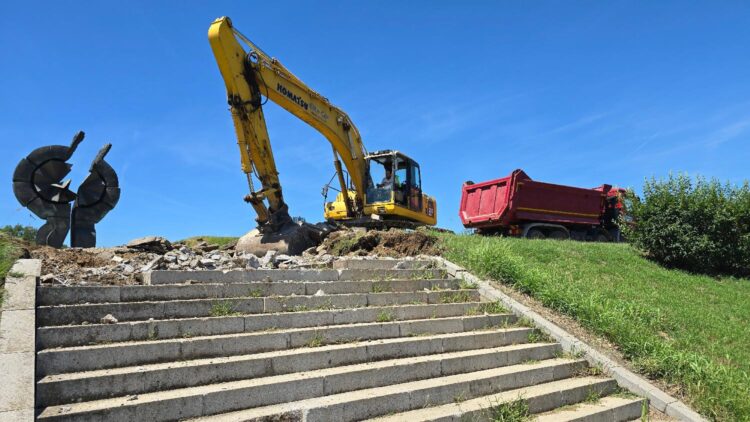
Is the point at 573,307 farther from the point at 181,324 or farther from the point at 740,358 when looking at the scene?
the point at 181,324

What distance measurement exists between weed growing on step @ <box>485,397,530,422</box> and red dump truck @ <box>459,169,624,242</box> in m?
11.5

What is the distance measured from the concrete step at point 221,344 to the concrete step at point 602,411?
1.70 metres

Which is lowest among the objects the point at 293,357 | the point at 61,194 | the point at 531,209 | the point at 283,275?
the point at 293,357

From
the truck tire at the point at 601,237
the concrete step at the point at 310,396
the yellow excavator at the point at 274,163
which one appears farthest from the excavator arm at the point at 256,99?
the truck tire at the point at 601,237

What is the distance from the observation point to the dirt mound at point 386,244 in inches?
410

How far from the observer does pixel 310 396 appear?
16.5 ft

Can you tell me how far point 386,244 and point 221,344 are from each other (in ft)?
18.6

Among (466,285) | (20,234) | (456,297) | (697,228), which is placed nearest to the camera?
(456,297)

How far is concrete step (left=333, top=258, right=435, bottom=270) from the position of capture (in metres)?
8.47

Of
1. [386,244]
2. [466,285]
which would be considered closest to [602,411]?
[466,285]

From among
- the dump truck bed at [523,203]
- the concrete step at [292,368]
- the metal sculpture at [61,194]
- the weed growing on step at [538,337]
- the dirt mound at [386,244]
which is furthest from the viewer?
the dump truck bed at [523,203]

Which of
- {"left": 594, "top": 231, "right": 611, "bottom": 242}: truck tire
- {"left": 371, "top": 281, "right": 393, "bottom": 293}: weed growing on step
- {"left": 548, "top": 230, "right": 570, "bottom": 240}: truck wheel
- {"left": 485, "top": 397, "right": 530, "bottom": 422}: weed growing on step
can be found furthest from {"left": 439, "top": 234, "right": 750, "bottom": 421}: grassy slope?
{"left": 594, "top": 231, "right": 611, "bottom": 242}: truck tire

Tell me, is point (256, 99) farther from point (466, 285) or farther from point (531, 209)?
point (531, 209)

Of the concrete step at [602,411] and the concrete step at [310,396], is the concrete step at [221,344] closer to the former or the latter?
the concrete step at [310,396]
